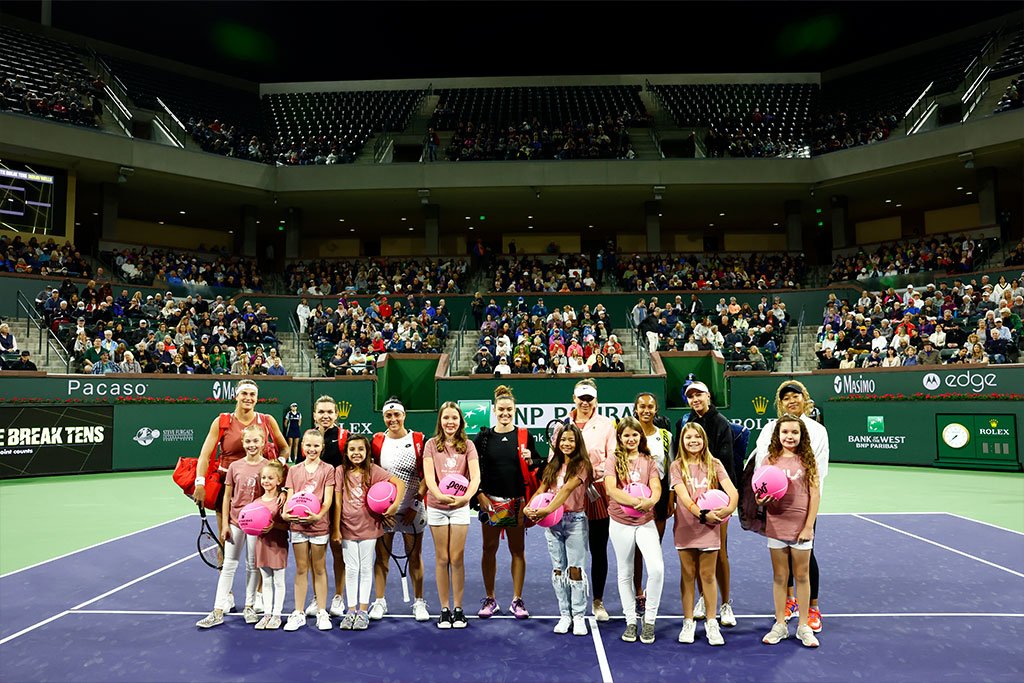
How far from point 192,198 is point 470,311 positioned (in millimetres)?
15598

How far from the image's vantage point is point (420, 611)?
6613 millimetres

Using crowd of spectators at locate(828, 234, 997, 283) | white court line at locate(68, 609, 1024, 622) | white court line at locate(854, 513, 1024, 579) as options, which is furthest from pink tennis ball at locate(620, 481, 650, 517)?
crowd of spectators at locate(828, 234, 997, 283)

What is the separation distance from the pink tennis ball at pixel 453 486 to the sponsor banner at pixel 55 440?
15686mm

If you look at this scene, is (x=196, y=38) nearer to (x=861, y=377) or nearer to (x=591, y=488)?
(x=861, y=377)

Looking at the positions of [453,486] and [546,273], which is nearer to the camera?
[453,486]

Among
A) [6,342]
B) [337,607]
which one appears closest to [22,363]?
[6,342]

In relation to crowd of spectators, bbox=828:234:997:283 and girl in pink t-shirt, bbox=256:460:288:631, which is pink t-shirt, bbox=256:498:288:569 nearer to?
girl in pink t-shirt, bbox=256:460:288:631

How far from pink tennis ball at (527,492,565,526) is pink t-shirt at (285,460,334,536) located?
1854 millimetres

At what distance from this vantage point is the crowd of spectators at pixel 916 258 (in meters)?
27.0

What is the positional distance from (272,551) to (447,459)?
1.74 meters

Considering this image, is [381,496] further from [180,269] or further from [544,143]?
[544,143]

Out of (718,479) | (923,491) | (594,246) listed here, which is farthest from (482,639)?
(594,246)

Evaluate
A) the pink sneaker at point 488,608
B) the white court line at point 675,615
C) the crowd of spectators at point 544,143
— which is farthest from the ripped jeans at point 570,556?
the crowd of spectators at point 544,143

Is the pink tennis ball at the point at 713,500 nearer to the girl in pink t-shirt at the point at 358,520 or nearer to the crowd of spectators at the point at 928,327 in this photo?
the girl in pink t-shirt at the point at 358,520
